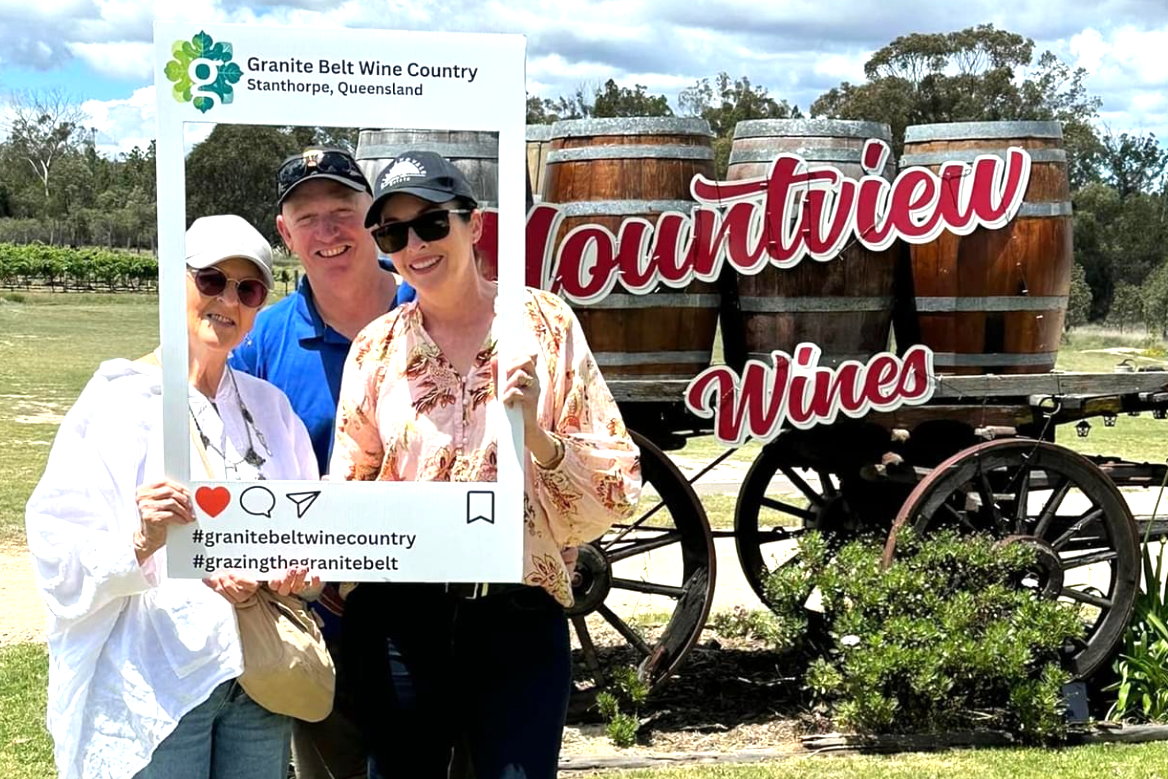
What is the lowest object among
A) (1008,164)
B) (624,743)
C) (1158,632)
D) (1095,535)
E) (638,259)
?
(624,743)

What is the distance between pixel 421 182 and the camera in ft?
8.23

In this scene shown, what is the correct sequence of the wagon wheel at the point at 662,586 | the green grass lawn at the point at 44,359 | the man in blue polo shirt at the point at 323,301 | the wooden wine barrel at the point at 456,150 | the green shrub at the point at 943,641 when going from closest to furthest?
1. the man in blue polo shirt at the point at 323,301
2. the wooden wine barrel at the point at 456,150
3. the green shrub at the point at 943,641
4. the wagon wheel at the point at 662,586
5. the green grass lawn at the point at 44,359

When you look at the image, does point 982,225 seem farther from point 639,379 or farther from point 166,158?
point 166,158

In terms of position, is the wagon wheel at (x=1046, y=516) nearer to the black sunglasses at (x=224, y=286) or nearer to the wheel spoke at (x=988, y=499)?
the wheel spoke at (x=988, y=499)

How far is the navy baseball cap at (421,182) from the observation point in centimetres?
250

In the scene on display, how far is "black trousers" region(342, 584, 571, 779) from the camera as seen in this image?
2604 millimetres

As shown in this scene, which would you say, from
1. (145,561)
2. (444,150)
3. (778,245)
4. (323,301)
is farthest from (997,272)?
(145,561)

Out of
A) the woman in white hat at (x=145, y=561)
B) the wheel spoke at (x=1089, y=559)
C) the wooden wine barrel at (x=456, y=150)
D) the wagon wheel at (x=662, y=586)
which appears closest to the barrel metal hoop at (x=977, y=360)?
the wheel spoke at (x=1089, y=559)

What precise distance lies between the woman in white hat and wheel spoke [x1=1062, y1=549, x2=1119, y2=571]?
404 centimetres

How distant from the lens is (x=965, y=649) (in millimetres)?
5234

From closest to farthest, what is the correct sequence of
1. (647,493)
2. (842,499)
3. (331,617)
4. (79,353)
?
(331,617), (842,499), (647,493), (79,353)

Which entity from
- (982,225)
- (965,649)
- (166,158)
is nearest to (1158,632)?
(965,649)

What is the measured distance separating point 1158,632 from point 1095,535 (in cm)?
51

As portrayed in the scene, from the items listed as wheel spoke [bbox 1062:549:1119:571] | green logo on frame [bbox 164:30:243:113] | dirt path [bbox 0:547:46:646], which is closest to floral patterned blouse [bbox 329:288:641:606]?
green logo on frame [bbox 164:30:243:113]
